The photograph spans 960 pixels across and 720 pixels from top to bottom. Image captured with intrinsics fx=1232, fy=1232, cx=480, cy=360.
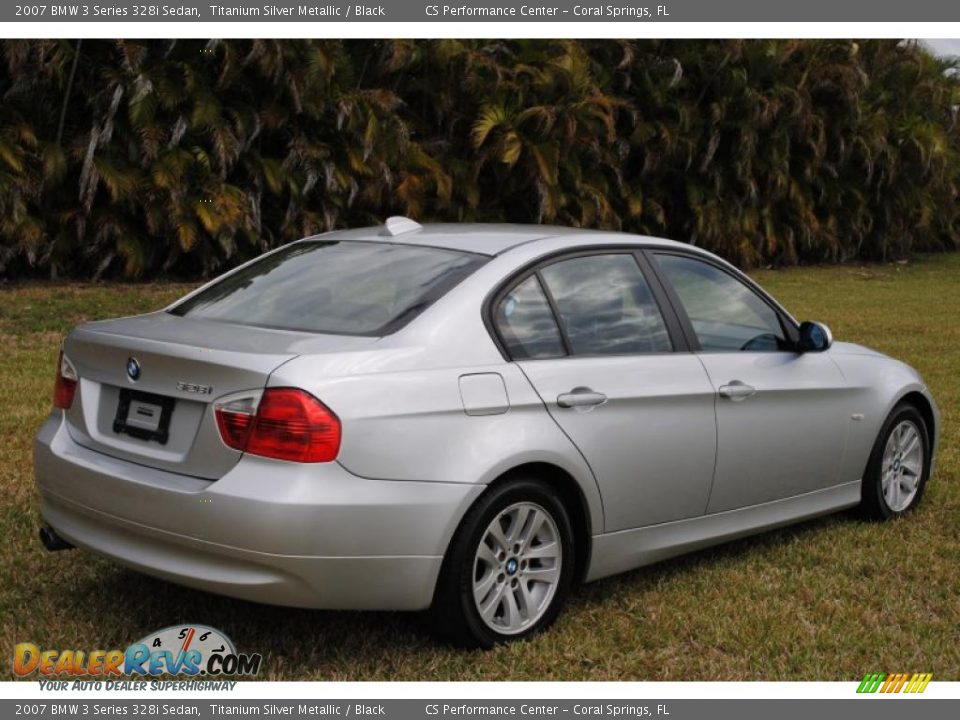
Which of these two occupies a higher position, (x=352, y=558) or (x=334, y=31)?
(x=334, y=31)

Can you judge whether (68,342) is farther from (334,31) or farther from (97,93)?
(97,93)

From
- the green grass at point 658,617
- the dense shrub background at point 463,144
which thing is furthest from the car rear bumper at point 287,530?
the dense shrub background at point 463,144

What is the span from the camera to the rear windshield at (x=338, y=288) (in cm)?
456

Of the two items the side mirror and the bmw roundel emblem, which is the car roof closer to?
the side mirror

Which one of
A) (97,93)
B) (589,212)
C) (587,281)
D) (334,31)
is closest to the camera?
(587,281)

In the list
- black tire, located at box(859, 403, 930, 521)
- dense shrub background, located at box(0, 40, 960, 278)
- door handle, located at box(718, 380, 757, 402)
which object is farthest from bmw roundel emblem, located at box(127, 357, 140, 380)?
dense shrub background, located at box(0, 40, 960, 278)

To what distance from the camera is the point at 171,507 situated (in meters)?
4.10

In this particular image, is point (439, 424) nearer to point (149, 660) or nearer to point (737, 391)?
point (149, 660)

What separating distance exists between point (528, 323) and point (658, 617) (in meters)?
1.28

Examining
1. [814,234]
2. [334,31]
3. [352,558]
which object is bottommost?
[814,234]

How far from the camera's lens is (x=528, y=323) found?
4.74 metres

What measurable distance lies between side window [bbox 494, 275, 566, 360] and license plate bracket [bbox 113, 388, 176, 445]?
1246 mm

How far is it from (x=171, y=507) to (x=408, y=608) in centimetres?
87

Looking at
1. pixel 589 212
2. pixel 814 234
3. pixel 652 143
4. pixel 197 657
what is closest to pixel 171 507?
pixel 197 657
